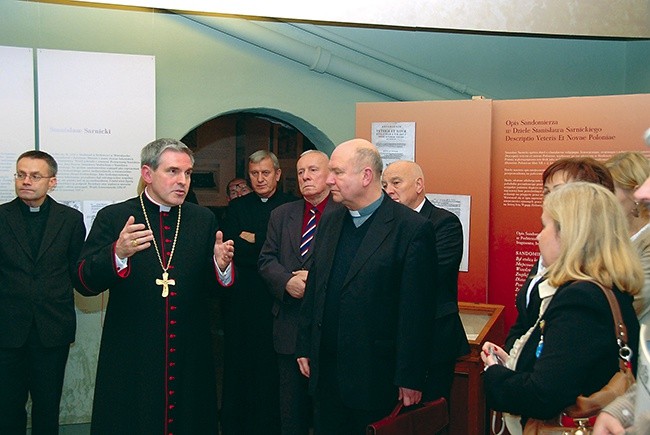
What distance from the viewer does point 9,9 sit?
4746 millimetres

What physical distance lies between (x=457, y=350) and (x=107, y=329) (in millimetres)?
1784

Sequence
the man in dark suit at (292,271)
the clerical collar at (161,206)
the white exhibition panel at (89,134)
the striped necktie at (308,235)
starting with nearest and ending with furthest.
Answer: the clerical collar at (161,206)
the man in dark suit at (292,271)
the striped necktie at (308,235)
the white exhibition panel at (89,134)

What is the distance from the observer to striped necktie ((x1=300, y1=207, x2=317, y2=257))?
176 inches

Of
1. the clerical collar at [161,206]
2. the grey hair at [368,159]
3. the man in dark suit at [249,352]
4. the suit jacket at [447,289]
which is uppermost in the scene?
the grey hair at [368,159]

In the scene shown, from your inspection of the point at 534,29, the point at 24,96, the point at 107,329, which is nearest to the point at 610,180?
the point at 534,29

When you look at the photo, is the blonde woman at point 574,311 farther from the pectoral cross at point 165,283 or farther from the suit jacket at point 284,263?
the suit jacket at point 284,263

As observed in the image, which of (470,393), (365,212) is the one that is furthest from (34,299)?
(470,393)

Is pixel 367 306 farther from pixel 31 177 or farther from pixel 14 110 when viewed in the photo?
pixel 14 110

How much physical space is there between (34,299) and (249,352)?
149 cm

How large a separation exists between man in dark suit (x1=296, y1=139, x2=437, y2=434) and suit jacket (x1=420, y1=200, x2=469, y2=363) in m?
0.22

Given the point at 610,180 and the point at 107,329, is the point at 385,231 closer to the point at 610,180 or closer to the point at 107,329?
the point at 610,180

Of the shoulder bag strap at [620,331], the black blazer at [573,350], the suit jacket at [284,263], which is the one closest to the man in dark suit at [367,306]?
the suit jacket at [284,263]

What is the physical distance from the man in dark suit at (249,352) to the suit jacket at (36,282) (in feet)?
3.67

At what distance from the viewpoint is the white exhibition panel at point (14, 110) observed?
15.6 ft
